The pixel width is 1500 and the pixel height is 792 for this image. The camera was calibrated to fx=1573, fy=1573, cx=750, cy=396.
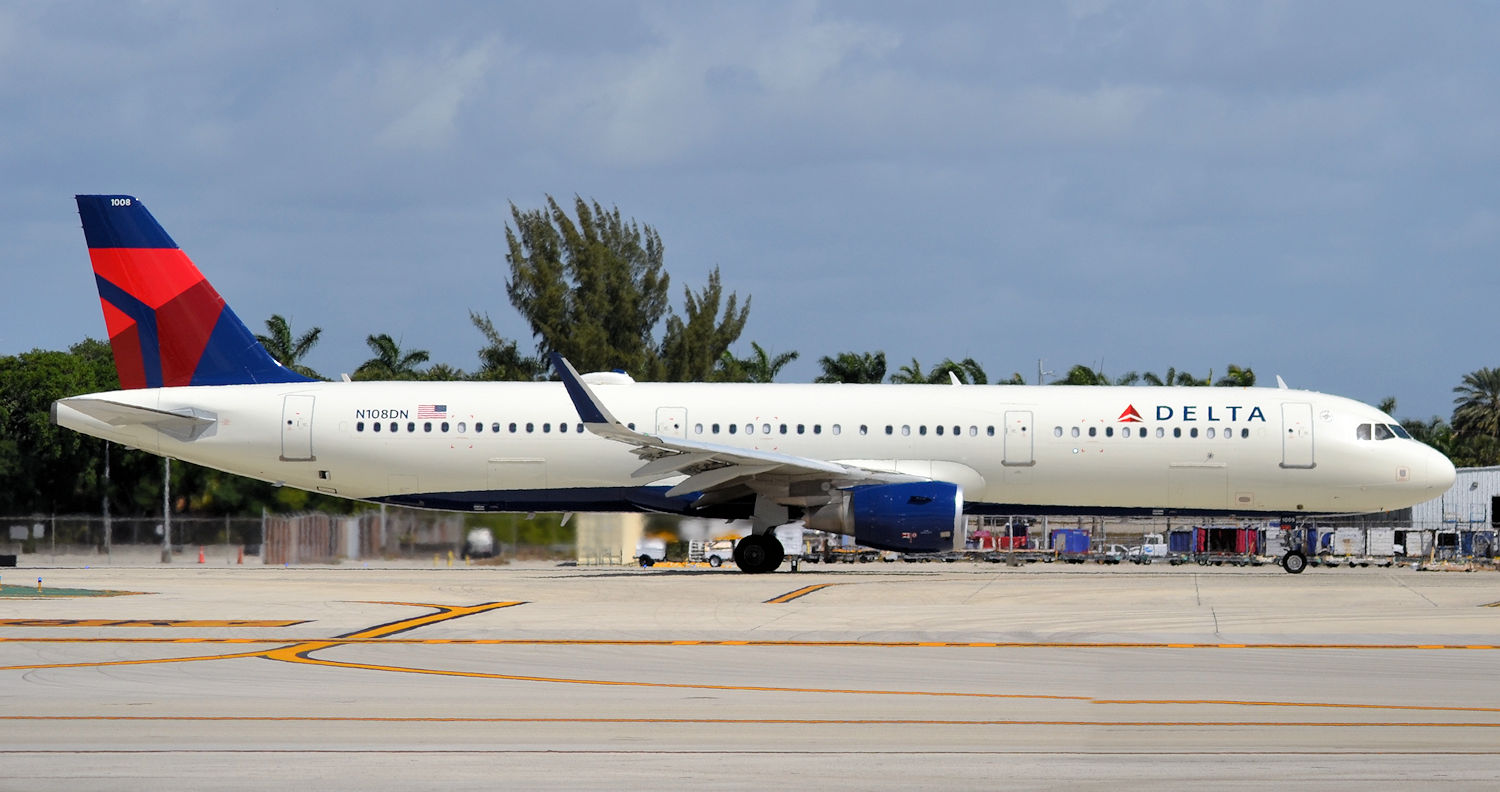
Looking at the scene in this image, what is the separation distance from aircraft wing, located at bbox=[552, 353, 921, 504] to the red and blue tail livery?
24.3 feet

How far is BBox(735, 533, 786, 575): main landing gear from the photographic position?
26.8m

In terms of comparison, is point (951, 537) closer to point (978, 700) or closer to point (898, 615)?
point (898, 615)

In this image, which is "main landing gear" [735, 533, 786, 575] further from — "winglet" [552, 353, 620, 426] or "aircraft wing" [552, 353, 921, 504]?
"winglet" [552, 353, 620, 426]

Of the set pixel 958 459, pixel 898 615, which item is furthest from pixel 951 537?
pixel 898 615

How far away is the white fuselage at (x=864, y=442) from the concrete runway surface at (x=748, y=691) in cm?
661

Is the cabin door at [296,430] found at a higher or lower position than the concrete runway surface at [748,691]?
higher

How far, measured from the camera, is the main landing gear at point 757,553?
26750 mm

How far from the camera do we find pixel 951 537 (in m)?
24.7

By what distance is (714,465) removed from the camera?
25.5 meters

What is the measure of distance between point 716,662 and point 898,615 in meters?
5.20

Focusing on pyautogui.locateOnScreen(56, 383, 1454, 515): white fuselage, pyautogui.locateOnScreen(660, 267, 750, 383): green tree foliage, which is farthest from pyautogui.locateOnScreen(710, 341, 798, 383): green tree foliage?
pyautogui.locateOnScreen(56, 383, 1454, 515): white fuselage

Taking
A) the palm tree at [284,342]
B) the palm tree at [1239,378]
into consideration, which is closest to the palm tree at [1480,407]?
the palm tree at [1239,378]

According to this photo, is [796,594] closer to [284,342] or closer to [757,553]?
[757,553]

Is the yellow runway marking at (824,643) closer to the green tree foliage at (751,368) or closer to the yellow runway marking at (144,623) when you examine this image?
the yellow runway marking at (144,623)
